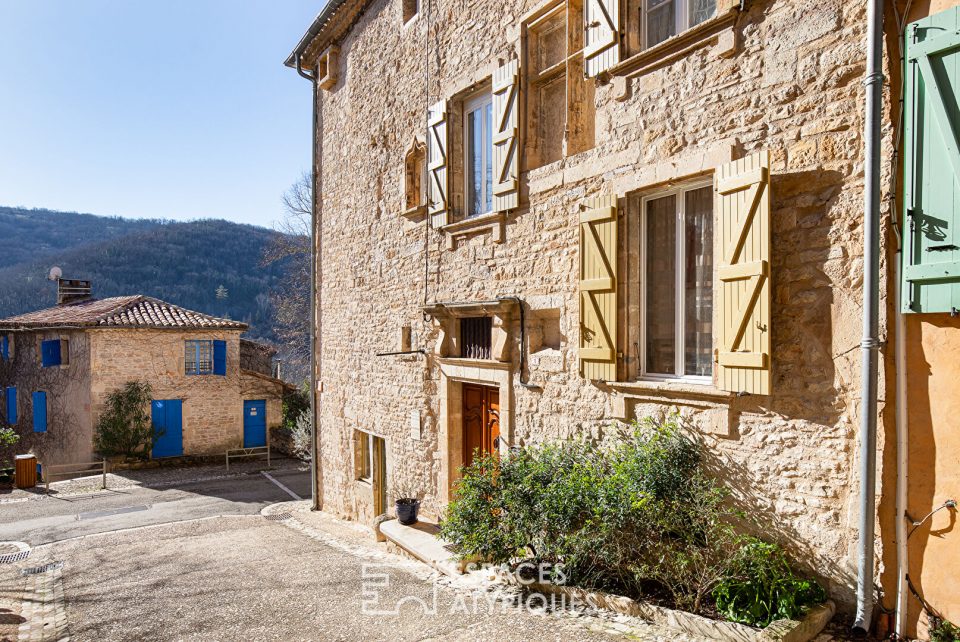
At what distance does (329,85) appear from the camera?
11.0m

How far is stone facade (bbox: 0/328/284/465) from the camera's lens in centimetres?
1728

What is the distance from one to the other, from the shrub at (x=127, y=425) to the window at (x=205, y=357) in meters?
1.41

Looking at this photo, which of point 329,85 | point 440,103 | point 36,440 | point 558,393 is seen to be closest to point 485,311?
point 558,393

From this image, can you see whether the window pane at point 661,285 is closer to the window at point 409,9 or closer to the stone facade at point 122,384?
the window at point 409,9

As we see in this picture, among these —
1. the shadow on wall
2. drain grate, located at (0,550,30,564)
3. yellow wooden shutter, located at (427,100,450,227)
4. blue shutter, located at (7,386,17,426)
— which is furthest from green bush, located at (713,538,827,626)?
blue shutter, located at (7,386,17,426)

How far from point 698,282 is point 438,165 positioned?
4056 mm

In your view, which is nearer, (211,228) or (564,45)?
(564,45)

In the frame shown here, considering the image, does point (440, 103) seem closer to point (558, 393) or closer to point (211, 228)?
A: point (558, 393)

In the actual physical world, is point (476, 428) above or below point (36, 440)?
above

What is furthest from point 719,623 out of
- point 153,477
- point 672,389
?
point 153,477

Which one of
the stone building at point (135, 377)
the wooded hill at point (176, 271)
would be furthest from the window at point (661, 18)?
the wooded hill at point (176, 271)

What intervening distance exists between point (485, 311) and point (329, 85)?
6.61m

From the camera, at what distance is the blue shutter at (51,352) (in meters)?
18.2

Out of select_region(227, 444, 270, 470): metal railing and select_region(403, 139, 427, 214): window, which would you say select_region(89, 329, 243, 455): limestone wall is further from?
select_region(403, 139, 427, 214): window
